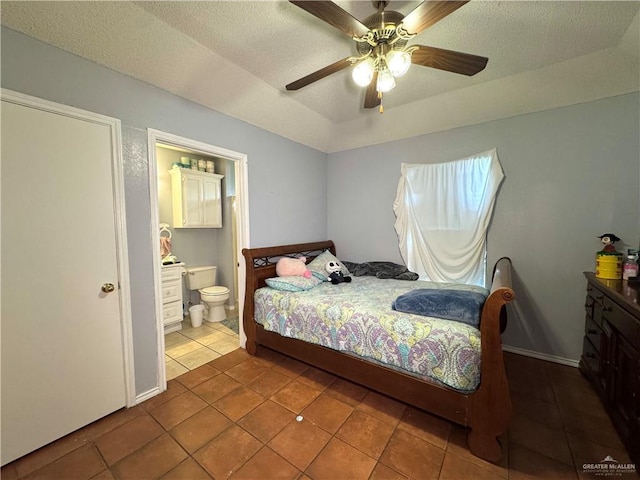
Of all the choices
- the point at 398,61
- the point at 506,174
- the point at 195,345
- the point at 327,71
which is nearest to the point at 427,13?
the point at 398,61

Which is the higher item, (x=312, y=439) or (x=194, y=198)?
(x=194, y=198)

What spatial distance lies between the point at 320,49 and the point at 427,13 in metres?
0.98

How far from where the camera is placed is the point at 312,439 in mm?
1579

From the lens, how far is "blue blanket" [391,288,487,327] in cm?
162

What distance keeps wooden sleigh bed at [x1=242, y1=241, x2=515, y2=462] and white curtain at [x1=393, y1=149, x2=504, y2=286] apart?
58cm

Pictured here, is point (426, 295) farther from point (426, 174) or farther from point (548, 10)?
point (548, 10)

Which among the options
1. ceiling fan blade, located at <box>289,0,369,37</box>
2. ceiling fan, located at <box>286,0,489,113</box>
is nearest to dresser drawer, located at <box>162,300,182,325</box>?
ceiling fan, located at <box>286,0,489,113</box>

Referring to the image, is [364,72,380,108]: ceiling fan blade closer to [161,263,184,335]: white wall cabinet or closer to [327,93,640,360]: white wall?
[327,93,640,360]: white wall

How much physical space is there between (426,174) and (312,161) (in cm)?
156

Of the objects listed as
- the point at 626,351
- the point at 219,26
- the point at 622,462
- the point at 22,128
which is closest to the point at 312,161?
the point at 219,26

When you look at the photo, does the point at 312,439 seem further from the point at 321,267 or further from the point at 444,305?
the point at 321,267

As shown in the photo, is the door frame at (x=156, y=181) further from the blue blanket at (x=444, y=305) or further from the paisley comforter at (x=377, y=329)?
the blue blanket at (x=444, y=305)

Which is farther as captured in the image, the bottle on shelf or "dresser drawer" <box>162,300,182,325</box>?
"dresser drawer" <box>162,300,182,325</box>

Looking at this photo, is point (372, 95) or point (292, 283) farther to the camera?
point (292, 283)
